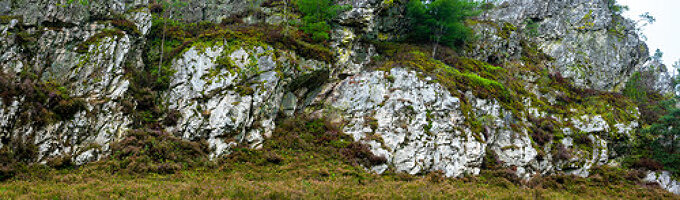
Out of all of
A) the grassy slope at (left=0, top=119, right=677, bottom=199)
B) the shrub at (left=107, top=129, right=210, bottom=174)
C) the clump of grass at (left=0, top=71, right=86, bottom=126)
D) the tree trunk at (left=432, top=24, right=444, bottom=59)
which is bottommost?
the grassy slope at (left=0, top=119, right=677, bottom=199)

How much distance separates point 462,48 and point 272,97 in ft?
64.9

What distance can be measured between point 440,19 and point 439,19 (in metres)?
0.29

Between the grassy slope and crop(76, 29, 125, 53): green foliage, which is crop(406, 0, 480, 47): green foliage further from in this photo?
crop(76, 29, 125, 53): green foliage

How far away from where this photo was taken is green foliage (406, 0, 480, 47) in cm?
2505

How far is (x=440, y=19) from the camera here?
25.9m

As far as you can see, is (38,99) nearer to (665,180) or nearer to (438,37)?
(438,37)

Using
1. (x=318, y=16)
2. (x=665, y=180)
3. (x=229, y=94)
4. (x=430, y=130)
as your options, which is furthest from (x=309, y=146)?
(x=665, y=180)

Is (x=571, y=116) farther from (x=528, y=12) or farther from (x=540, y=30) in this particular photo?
Answer: (x=528, y=12)

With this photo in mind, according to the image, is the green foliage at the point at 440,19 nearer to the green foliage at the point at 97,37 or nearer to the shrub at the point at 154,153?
A: the shrub at the point at 154,153

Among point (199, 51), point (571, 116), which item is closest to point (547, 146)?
point (571, 116)

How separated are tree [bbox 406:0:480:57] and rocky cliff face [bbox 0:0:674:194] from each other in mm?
→ 1599

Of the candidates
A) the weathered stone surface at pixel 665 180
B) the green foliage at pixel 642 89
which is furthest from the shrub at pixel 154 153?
the green foliage at pixel 642 89

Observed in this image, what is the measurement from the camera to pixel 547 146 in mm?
20219

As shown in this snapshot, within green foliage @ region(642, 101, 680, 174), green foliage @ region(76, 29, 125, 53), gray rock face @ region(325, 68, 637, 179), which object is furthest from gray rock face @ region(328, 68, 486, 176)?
green foliage @ region(642, 101, 680, 174)
